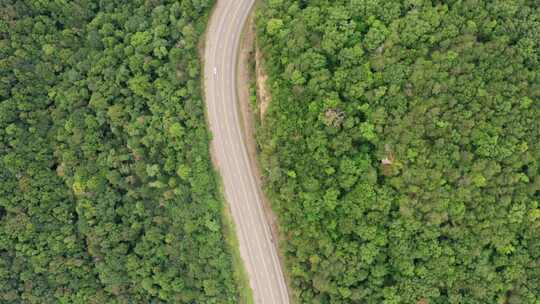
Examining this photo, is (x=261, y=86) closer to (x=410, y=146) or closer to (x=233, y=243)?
(x=410, y=146)

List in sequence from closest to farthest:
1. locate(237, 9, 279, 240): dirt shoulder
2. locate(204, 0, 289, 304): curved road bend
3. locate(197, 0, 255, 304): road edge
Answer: locate(204, 0, 289, 304): curved road bend
locate(237, 9, 279, 240): dirt shoulder
locate(197, 0, 255, 304): road edge

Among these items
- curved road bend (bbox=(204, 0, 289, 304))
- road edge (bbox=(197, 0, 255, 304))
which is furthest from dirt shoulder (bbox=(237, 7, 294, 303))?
road edge (bbox=(197, 0, 255, 304))

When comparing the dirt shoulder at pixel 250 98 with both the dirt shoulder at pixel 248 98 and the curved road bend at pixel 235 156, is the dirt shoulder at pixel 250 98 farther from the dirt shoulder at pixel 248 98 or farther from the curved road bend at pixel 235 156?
the curved road bend at pixel 235 156

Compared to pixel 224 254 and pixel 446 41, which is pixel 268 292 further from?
pixel 446 41

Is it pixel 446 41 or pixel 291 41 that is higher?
pixel 446 41

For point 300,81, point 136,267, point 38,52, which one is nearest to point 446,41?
point 300,81

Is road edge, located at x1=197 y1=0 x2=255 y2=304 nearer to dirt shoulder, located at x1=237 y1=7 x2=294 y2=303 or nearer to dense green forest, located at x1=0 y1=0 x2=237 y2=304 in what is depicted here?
dense green forest, located at x1=0 y1=0 x2=237 y2=304

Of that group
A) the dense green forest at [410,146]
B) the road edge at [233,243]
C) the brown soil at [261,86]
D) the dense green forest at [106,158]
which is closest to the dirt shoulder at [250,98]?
the brown soil at [261,86]
